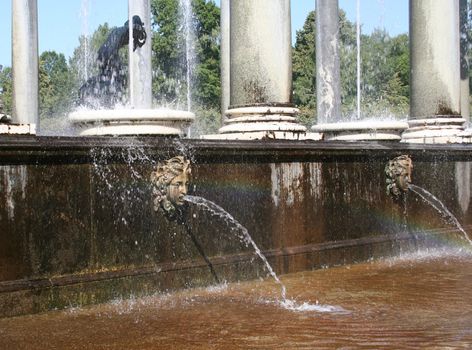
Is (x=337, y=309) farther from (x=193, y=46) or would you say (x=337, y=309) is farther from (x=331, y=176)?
(x=193, y=46)

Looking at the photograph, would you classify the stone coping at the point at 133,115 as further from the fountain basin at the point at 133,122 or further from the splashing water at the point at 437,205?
the splashing water at the point at 437,205

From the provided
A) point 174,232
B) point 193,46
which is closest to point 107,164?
point 174,232

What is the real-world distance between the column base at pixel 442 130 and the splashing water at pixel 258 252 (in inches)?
342

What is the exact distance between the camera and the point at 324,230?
1741 centimetres

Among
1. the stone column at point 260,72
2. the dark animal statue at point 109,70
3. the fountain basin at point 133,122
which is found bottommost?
the fountain basin at point 133,122

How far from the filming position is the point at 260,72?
17391 mm

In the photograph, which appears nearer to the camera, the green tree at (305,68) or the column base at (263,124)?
the column base at (263,124)

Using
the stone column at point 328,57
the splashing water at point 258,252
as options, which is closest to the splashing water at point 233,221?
the splashing water at point 258,252

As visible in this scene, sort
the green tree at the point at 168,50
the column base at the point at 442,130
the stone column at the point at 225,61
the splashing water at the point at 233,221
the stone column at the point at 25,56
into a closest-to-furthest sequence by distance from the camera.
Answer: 1. the splashing water at the point at 233,221
2. the column base at the point at 442,130
3. the stone column at the point at 225,61
4. the stone column at the point at 25,56
5. the green tree at the point at 168,50

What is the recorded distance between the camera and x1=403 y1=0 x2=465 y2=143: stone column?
2275 centimetres

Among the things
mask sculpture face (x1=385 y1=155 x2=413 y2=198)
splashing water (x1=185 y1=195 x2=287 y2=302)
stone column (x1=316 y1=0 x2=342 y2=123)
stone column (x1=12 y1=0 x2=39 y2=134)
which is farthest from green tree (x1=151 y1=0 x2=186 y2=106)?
splashing water (x1=185 y1=195 x2=287 y2=302)

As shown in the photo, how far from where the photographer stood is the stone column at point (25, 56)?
36562 millimetres

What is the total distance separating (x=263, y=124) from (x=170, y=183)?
11.9ft

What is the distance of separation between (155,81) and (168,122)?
83847mm
